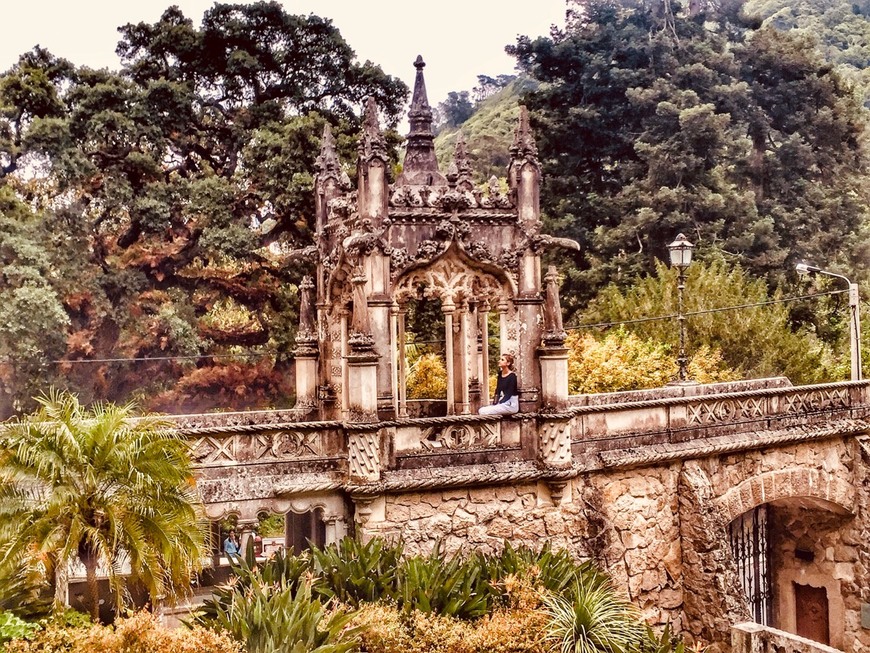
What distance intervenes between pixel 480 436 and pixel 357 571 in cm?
270

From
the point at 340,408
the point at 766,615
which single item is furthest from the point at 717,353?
the point at 340,408

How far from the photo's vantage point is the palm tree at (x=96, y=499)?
7.43 metres

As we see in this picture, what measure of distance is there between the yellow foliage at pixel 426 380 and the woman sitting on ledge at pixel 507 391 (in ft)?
28.2

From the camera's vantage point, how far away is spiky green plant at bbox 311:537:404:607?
9.02 meters

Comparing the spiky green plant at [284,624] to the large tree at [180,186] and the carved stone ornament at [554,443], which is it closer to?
the carved stone ornament at [554,443]

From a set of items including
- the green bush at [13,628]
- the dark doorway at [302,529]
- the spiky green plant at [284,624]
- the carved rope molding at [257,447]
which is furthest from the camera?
the dark doorway at [302,529]

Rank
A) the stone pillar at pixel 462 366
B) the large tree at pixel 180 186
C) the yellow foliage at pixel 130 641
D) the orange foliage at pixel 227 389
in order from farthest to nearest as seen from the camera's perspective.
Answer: the orange foliage at pixel 227 389 < the large tree at pixel 180 186 < the stone pillar at pixel 462 366 < the yellow foliage at pixel 130 641

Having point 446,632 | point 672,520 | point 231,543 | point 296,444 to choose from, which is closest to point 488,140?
point 231,543

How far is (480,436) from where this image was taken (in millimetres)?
11305

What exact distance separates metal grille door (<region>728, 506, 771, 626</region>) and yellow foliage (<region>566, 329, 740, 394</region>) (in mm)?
4114

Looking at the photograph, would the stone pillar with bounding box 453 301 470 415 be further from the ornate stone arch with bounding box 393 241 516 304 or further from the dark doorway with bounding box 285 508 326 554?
the dark doorway with bounding box 285 508 326 554

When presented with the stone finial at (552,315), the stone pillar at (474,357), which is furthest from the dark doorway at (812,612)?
the stone finial at (552,315)

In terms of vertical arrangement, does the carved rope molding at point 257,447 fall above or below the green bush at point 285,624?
above

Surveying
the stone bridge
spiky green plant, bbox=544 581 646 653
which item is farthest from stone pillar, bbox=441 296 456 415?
spiky green plant, bbox=544 581 646 653
